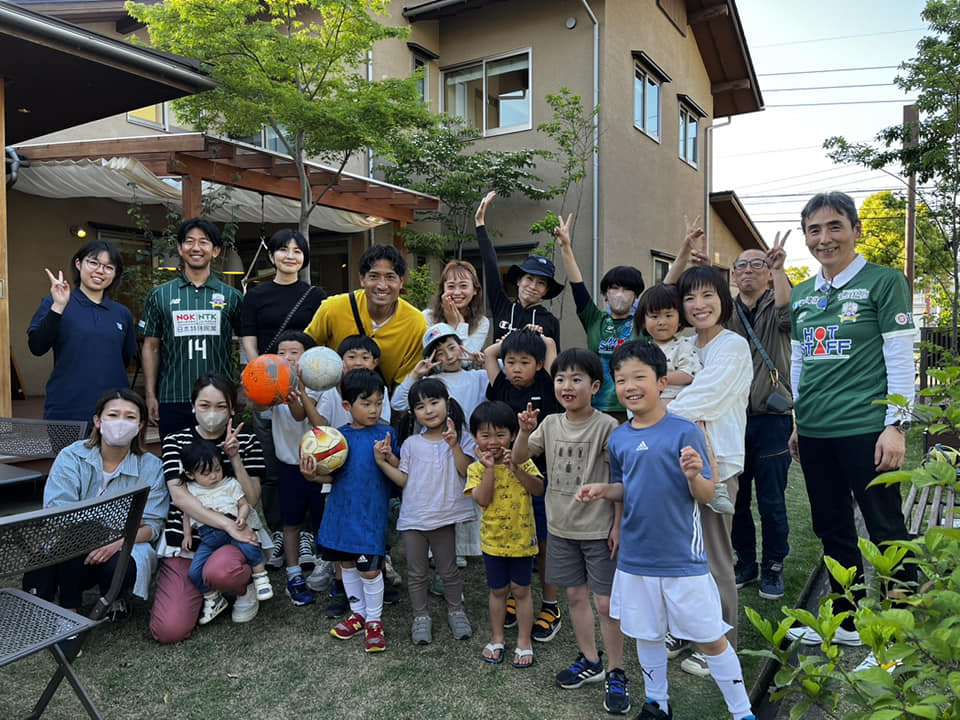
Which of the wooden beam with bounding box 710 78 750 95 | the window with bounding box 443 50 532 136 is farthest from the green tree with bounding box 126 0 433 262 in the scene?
the wooden beam with bounding box 710 78 750 95

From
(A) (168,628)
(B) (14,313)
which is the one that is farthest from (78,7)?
(A) (168,628)

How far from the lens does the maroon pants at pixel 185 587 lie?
10.6 ft

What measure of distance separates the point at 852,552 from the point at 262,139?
11485 millimetres

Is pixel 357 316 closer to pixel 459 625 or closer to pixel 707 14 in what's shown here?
pixel 459 625

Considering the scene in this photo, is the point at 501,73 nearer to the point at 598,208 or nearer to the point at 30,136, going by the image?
the point at 598,208

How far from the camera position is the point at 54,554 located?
200 centimetres

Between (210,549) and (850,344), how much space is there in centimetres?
339

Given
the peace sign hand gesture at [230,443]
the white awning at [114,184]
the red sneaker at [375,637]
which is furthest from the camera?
the white awning at [114,184]

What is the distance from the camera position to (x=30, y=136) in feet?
21.4

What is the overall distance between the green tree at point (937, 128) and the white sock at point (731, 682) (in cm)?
774

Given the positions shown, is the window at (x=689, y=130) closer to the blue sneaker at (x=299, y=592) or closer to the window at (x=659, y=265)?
the window at (x=659, y=265)

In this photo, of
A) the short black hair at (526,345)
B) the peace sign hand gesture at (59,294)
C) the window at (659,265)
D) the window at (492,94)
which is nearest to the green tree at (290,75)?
the window at (492,94)

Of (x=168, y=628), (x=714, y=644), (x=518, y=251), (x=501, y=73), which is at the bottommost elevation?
(x=168, y=628)

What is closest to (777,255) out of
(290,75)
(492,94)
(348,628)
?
(348,628)
